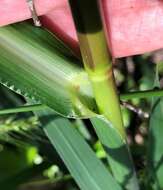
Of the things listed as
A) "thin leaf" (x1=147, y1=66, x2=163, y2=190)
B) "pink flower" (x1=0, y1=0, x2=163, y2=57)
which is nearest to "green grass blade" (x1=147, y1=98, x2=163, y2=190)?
"thin leaf" (x1=147, y1=66, x2=163, y2=190)

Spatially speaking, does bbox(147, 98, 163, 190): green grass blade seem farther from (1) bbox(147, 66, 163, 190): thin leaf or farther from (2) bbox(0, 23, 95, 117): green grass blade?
(2) bbox(0, 23, 95, 117): green grass blade

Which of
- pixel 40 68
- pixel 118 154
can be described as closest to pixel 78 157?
pixel 118 154

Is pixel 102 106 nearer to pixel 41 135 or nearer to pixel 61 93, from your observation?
pixel 61 93

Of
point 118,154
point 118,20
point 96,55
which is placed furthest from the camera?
point 118,154

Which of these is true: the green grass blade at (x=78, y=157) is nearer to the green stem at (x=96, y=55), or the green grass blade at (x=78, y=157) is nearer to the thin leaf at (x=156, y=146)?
the thin leaf at (x=156, y=146)

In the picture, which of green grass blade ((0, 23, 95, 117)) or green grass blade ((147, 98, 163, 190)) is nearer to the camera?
green grass blade ((0, 23, 95, 117))

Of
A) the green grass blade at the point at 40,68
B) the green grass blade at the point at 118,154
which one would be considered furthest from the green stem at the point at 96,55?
the green grass blade at the point at 118,154

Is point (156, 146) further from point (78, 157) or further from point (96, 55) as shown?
point (96, 55)
